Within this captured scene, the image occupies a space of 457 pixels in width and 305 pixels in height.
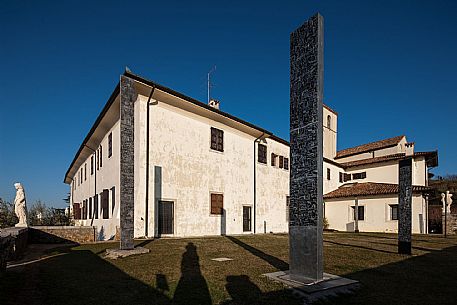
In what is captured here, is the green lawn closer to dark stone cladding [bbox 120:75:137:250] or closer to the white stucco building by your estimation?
dark stone cladding [bbox 120:75:137:250]

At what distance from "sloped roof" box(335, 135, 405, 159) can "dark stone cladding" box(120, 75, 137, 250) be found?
2974 cm

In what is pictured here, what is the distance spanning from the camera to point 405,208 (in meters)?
9.89

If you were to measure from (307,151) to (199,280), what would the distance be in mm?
3222

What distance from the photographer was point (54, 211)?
81.6 feet

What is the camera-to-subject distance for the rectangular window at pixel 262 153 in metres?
22.5

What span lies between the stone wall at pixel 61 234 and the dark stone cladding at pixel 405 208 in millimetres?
12487

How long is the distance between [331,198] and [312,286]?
83.5 feet

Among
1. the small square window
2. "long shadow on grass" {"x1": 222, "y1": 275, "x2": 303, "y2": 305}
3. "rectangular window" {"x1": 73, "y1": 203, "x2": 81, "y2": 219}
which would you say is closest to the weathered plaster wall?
the small square window

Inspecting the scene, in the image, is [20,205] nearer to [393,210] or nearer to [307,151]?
[307,151]

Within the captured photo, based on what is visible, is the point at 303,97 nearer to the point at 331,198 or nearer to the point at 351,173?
the point at 331,198

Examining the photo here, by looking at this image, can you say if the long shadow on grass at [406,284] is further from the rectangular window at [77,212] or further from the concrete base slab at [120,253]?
the rectangular window at [77,212]

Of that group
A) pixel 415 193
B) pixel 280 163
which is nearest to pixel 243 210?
pixel 280 163

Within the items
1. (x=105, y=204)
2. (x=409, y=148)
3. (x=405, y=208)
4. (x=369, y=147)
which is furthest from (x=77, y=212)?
(x=409, y=148)

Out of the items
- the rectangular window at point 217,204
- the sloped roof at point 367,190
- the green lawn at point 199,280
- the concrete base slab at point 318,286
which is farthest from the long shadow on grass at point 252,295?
the sloped roof at point 367,190
